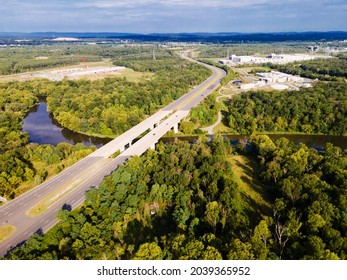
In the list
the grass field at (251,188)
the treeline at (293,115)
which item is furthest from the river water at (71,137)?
the grass field at (251,188)

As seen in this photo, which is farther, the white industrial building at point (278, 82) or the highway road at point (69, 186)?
the white industrial building at point (278, 82)

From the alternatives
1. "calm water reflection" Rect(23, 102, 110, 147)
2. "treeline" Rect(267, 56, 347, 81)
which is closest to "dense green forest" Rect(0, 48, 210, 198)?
"calm water reflection" Rect(23, 102, 110, 147)

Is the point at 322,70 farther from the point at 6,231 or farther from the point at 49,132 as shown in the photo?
the point at 6,231

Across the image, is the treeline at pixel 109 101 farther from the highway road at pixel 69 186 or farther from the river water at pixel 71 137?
the highway road at pixel 69 186

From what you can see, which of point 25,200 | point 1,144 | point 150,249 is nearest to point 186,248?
point 150,249

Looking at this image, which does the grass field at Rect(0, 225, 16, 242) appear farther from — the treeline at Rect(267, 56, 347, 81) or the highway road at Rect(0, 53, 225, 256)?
the treeline at Rect(267, 56, 347, 81)

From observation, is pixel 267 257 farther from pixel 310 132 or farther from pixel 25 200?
pixel 310 132
